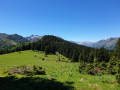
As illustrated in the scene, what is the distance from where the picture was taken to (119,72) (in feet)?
29.2

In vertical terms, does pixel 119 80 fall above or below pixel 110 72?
above

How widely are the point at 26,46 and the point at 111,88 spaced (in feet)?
425

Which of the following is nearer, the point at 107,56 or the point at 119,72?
the point at 119,72

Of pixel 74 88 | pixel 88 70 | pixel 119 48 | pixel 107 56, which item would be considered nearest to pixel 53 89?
pixel 74 88

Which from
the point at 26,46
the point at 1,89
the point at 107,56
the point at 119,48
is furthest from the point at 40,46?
the point at 1,89

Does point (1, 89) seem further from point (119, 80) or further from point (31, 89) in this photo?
point (119, 80)

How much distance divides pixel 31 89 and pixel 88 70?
1149cm

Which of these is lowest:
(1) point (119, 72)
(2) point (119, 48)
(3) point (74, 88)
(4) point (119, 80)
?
(3) point (74, 88)

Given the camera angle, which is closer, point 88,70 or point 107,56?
point 88,70

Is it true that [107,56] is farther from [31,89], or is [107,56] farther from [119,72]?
[31,89]

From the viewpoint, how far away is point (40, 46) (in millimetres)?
123250

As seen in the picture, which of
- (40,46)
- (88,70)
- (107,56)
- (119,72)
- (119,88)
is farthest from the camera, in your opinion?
(40,46)

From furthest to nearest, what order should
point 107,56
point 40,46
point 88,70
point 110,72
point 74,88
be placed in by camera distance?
point 40,46 < point 107,56 < point 110,72 < point 88,70 < point 74,88

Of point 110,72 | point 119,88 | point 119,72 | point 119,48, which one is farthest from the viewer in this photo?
point 119,48
